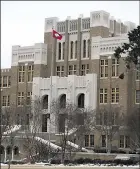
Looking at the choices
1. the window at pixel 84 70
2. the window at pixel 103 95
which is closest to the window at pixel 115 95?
the window at pixel 103 95

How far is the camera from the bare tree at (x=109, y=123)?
215 feet

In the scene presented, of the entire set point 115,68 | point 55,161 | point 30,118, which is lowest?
point 55,161

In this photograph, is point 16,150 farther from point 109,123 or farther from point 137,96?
point 137,96

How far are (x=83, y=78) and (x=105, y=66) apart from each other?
3.75 m

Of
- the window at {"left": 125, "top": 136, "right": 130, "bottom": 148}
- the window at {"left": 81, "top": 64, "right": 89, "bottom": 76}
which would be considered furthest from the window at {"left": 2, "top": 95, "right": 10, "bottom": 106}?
the window at {"left": 125, "top": 136, "right": 130, "bottom": 148}

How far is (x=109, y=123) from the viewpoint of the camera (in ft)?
214

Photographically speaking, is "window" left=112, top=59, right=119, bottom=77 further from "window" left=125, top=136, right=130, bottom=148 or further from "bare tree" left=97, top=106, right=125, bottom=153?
"window" left=125, top=136, right=130, bottom=148

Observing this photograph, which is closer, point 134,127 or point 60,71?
point 134,127

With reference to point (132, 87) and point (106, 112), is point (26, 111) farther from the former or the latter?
point (132, 87)

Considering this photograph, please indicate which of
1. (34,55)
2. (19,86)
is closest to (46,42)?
(34,55)

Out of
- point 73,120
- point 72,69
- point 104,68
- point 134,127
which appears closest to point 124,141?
point 134,127

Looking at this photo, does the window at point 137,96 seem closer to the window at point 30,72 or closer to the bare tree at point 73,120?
the bare tree at point 73,120

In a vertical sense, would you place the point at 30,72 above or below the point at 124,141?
above

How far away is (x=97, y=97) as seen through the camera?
75312 millimetres
